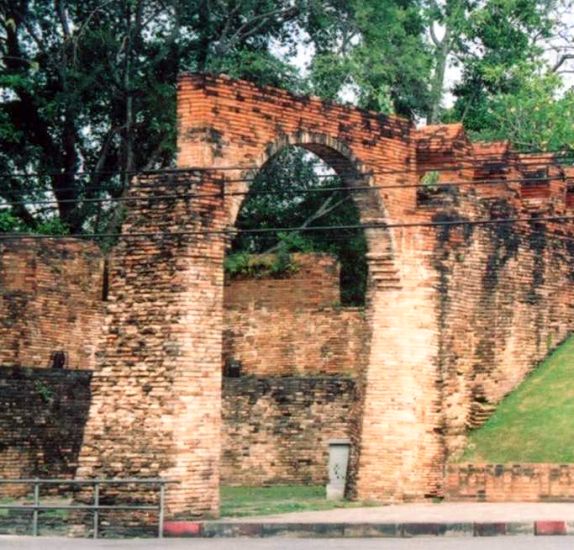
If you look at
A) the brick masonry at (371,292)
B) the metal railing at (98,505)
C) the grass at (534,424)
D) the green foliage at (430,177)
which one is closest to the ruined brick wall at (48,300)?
the brick masonry at (371,292)

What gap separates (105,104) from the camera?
30.6 meters

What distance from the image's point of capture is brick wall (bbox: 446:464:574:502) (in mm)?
18672

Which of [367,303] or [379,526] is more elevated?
[367,303]

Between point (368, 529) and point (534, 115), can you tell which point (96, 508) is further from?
point (534, 115)

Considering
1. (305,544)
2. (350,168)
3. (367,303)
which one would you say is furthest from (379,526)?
(350,168)

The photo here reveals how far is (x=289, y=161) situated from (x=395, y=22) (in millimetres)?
3437

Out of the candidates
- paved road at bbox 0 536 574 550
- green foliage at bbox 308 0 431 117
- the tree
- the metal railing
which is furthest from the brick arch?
the tree

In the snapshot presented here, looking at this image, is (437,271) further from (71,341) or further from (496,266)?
(71,341)

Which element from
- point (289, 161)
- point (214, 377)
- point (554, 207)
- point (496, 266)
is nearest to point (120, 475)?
point (214, 377)

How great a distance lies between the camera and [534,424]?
20.3 meters

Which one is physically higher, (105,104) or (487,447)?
(105,104)

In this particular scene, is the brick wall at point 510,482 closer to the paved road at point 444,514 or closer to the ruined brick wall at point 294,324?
the paved road at point 444,514

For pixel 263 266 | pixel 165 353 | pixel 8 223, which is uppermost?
pixel 8 223

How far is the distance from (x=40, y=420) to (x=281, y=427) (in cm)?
366
